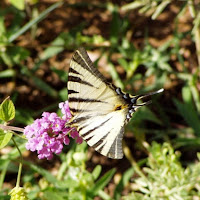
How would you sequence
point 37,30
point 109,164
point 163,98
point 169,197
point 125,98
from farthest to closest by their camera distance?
point 37,30 < point 163,98 < point 109,164 < point 169,197 < point 125,98

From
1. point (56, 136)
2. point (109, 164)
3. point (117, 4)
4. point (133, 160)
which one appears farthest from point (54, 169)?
point (117, 4)

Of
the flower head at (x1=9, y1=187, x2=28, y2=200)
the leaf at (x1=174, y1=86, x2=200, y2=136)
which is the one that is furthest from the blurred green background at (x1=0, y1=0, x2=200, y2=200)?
the flower head at (x1=9, y1=187, x2=28, y2=200)

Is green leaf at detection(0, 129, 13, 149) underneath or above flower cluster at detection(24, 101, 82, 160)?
above

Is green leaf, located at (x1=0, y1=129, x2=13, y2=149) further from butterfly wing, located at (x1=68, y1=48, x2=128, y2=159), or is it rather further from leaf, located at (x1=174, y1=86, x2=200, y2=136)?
leaf, located at (x1=174, y1=86, x2=200, y2=136)

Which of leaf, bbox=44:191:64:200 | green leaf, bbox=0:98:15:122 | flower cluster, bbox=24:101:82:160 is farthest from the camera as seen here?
leaf, bbox=44:191:64:200

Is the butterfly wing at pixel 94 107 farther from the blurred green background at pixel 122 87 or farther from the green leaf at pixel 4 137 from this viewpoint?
the blurred green background at pixel 122 87

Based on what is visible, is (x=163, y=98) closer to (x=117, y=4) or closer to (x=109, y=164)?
(x=109, y=164)
